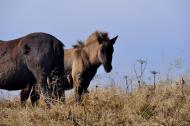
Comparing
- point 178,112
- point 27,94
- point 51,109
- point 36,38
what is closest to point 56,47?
point 36,38

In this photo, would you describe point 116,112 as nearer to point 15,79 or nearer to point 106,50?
point 15,79

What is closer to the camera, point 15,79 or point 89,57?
point 15,79

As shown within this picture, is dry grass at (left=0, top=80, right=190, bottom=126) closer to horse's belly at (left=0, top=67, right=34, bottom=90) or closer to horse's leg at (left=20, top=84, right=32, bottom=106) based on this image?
horse's belly at (left=0, top=67, right=34, bottom=90)

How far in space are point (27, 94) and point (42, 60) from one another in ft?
3.87

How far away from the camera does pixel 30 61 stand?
9.30 metres

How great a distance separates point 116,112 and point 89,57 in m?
6.39

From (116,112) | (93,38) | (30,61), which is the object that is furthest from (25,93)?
(93,38)

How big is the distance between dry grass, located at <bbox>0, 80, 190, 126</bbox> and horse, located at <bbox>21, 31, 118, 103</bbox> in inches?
181

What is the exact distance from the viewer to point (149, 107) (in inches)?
301

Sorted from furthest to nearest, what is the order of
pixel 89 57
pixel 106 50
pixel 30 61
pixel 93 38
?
pixel 93 38 → pixel 89 57 → pixel 106 50 → pixel 30 61

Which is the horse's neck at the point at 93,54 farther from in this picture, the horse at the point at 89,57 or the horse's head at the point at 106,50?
the horse's head at the point at 106,50

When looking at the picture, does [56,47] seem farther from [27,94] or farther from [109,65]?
[109,65]

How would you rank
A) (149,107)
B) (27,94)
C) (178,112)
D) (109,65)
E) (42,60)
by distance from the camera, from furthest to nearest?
(109,65) < (27,94) < (42,60) < (149,107) < (178,112)

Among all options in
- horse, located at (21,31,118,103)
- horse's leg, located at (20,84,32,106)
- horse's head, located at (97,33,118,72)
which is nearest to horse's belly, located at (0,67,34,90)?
horse's leg, located at (20,84,32,106)
